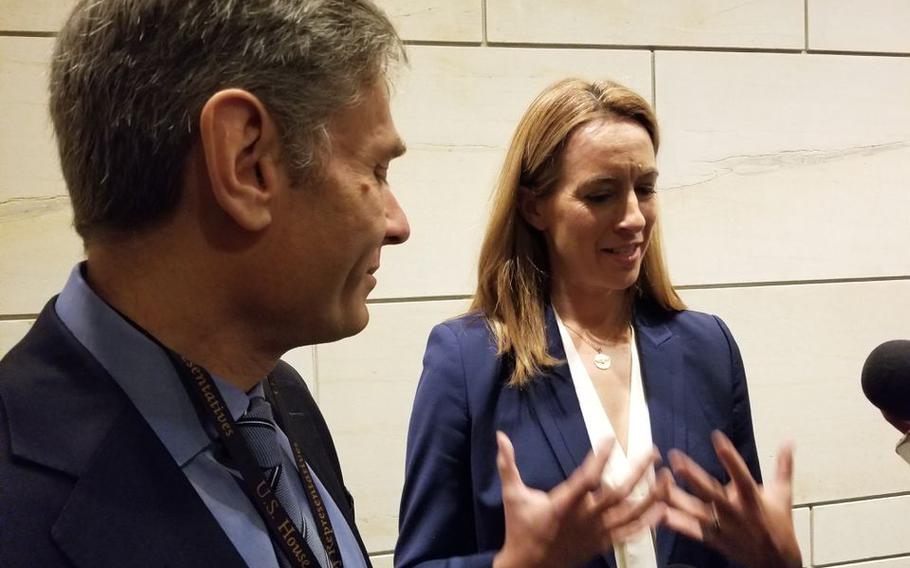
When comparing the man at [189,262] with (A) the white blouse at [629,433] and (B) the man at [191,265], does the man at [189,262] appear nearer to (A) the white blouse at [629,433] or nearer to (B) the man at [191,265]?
(B) the man at [191,265]

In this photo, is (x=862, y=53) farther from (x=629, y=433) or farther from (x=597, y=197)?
(x=629, y=433)

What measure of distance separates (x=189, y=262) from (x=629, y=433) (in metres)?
1.15

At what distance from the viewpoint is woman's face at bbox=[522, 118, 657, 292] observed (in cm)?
183

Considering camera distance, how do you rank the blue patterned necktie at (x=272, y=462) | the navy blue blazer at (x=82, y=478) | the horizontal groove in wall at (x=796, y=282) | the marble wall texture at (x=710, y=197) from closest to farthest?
the navy blue blazer at (x=82, y=478)
the blue patterned necktie at (x=272, y=462)
the marble wall texture at (x=710, y=197)
the horizontal groove in wall at (x=796, y=282)

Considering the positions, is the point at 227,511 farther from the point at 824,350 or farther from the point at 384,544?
the point at 824,350

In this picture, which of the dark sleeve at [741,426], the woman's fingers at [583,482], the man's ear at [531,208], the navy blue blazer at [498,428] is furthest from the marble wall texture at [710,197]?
the woman's fingers at [583,482]

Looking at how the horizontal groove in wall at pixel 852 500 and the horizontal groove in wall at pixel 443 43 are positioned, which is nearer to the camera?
the horizontal groove in wall at pixel 443 43

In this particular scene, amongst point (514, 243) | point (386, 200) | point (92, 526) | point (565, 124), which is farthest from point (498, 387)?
Answer: point (92, 526)

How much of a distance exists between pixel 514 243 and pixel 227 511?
45.9 inches

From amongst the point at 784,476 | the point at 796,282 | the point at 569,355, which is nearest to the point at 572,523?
the point at 784,476

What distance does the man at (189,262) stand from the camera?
0.79 metres

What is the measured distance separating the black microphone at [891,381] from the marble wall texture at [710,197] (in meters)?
1.55

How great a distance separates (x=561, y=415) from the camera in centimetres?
174

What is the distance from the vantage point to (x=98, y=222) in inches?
34.5
